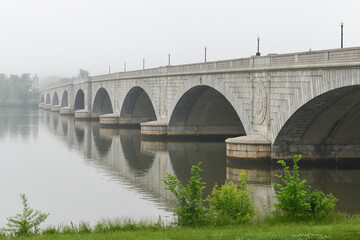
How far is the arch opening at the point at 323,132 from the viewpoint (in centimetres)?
3028

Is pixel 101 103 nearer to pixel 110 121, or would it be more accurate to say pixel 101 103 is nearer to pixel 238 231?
pixel 110 121

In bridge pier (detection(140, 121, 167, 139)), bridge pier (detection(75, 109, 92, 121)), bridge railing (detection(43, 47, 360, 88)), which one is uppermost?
bridge railing (detection(43, 47, 360, 88))

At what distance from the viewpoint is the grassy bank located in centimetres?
1257

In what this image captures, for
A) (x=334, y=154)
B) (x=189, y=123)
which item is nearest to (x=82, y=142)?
(x=189, y=123)

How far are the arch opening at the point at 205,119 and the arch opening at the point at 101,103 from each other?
3571 cm

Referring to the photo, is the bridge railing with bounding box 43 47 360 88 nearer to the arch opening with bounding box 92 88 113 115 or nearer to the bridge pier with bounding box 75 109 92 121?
the arch opening with bounding box 92 88 113 115

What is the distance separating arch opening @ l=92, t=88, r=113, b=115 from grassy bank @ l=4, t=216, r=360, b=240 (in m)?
71.1

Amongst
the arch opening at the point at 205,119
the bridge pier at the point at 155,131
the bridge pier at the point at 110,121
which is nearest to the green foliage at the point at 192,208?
the arch opening at the point at 205,119

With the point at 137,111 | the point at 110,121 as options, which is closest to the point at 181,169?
the point at 110,121

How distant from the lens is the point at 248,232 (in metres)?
13.2

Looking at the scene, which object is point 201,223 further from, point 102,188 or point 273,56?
point 273,56

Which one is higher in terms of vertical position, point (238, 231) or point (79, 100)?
point (79, 100)

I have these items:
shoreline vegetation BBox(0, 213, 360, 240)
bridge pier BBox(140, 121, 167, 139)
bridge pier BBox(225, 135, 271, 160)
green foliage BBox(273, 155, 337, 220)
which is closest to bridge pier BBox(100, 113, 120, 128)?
bridge pier BBox(140, 121, 167, 139)

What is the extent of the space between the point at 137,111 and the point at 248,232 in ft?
186
